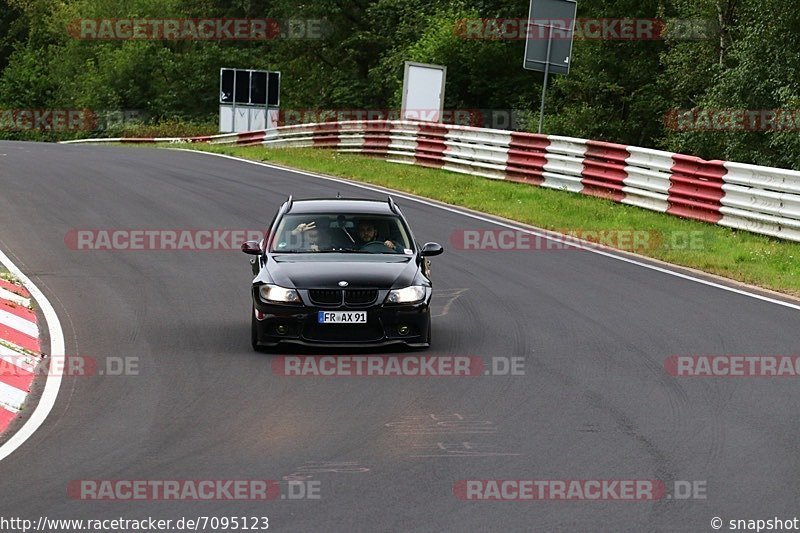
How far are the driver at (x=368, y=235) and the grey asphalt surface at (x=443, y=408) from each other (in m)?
1.08

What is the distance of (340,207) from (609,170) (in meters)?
12.7

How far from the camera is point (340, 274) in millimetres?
12273

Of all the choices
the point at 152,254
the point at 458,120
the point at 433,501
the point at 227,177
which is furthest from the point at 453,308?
the point at 458,120

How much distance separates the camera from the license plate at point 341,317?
12086 millimetres

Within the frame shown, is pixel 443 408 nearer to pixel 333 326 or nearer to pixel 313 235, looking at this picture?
pixel 333 326

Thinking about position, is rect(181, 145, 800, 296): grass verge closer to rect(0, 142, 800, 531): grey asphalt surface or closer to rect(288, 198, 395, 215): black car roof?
rect(0, 142, 800, 531): grey asphalt surface

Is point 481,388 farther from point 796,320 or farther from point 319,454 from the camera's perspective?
point 796,320
